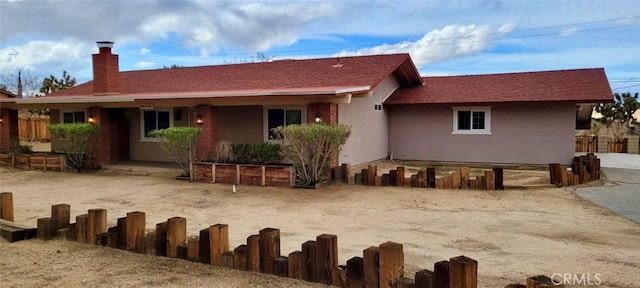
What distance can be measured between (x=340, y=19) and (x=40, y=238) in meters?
16.2

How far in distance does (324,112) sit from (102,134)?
7.99 metres

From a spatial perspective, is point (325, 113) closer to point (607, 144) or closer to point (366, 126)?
point (366, 126)

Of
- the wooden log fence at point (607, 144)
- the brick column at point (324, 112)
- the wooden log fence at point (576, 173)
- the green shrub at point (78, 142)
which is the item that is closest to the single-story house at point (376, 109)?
the green shrub at point (78, 142)

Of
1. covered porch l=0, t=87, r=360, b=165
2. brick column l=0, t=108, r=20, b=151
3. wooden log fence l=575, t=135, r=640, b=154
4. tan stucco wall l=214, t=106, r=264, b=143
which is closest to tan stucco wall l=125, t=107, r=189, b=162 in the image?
covered porch l=0, t=87, r=360, b=165

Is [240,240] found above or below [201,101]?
below

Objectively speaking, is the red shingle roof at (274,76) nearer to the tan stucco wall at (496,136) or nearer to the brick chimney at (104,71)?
the brick chimney at (104,71)

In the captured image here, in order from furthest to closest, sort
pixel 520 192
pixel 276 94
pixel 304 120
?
1. pixel 304 120
2. pixel 276 94
3. pixel 520 192

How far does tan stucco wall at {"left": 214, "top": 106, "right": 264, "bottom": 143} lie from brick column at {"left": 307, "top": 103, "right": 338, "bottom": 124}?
3351mm

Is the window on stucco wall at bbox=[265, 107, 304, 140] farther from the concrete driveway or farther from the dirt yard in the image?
the concrete driveway

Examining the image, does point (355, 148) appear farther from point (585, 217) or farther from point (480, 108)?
point (585, 217)

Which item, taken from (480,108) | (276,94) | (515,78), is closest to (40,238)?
(276,94)

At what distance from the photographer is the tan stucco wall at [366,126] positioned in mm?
13570

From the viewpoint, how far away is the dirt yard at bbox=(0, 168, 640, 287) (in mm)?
4598

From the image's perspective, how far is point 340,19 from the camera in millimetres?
20062
